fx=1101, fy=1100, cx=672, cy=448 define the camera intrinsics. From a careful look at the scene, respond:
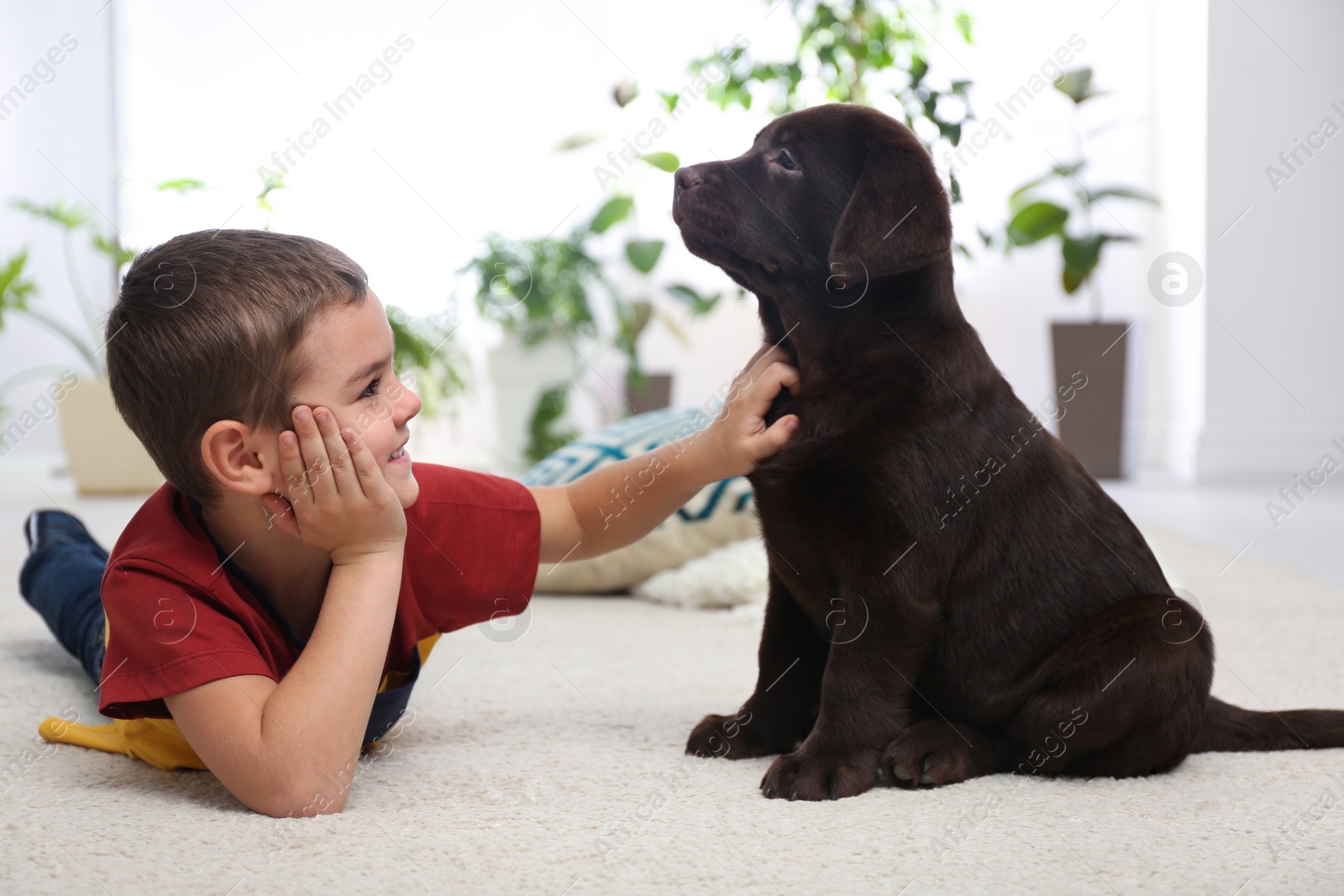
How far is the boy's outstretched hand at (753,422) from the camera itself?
118 cm

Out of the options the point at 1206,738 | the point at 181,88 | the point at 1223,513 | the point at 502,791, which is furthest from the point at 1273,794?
the point at 181,88

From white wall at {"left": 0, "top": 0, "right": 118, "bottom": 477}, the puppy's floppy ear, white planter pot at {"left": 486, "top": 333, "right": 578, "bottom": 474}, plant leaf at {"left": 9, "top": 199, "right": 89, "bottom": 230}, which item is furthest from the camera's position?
white wall at {"left": 0, "top": 0, "right": 118, "bottom": 477}

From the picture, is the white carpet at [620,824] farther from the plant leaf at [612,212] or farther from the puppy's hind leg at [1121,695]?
the plant leaf at [612,212]

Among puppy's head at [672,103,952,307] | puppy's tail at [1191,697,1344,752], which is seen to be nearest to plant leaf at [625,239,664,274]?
puppy's head at [672,103,952,307]

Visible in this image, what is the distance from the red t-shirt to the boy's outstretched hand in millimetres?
277

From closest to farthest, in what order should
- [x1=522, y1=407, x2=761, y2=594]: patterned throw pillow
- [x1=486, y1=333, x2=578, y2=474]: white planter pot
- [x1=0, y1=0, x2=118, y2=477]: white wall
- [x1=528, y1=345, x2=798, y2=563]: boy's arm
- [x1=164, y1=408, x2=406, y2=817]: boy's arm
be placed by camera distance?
[x1=164, y1=408, x2=406, y2=817]: boy's arm < [x1=528, y1=345, x2=798, y2=563]: boy's arm < [x1=522, y1=407, x2=761, y2=594]: patterned throw pillow < [x1=486, y1=333, x2=578, y2=474]: white planter pot < [x1=0, y1=0, x2=118, y2=477]: white wall

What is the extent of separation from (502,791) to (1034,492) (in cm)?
63

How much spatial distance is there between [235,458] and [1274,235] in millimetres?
4370

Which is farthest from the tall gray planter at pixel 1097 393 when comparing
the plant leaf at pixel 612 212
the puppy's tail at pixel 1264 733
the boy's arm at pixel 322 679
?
the boy's arm at pixel 322 679

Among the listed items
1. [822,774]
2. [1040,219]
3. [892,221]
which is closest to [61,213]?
[1040,219]

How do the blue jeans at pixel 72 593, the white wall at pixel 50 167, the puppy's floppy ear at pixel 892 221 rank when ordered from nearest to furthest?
1. the puppy's floppy ear at pixel 892 221
2. the blue jeans at pixel 72 593
3. the white wall at pixel 50 167

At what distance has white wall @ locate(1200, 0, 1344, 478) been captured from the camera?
168 inches

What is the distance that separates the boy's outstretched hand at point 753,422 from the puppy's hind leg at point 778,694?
14 cm

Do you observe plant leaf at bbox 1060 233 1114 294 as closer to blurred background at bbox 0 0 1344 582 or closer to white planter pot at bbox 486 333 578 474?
blurred background at bbox 0 0 1344 582
